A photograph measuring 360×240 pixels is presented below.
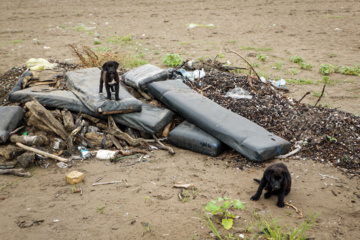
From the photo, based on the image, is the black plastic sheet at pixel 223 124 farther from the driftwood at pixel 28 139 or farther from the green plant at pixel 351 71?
the green plant at pixel 351 71

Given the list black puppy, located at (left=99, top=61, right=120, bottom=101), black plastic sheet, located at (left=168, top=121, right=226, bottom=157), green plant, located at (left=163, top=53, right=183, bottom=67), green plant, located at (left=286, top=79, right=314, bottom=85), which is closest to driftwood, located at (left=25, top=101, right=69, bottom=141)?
black puppy, located at (left=99, top=61, right=120, bottom=101)

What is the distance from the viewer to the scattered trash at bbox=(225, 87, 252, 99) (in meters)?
5.88

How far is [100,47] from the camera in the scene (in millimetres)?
9617

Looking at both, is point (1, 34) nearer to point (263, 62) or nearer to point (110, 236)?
point (263, 62)

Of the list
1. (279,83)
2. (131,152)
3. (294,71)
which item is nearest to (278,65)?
(294,71)

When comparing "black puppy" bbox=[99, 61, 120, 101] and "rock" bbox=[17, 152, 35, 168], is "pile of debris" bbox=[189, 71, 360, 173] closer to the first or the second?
"black puppy" bbox=[99, 61, 120, 101]

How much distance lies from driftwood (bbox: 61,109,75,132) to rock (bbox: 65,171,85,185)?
3.46 ft

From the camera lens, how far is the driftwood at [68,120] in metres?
4.84

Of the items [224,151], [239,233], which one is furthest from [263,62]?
[239,233]

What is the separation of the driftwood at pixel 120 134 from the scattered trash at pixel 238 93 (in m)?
2.03

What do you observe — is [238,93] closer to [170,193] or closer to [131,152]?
[131,152]

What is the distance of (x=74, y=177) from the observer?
12.9 feet

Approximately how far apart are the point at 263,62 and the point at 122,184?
623cm

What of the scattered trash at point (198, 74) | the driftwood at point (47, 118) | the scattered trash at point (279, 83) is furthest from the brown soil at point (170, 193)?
the scattered trash at point (198, 74)
